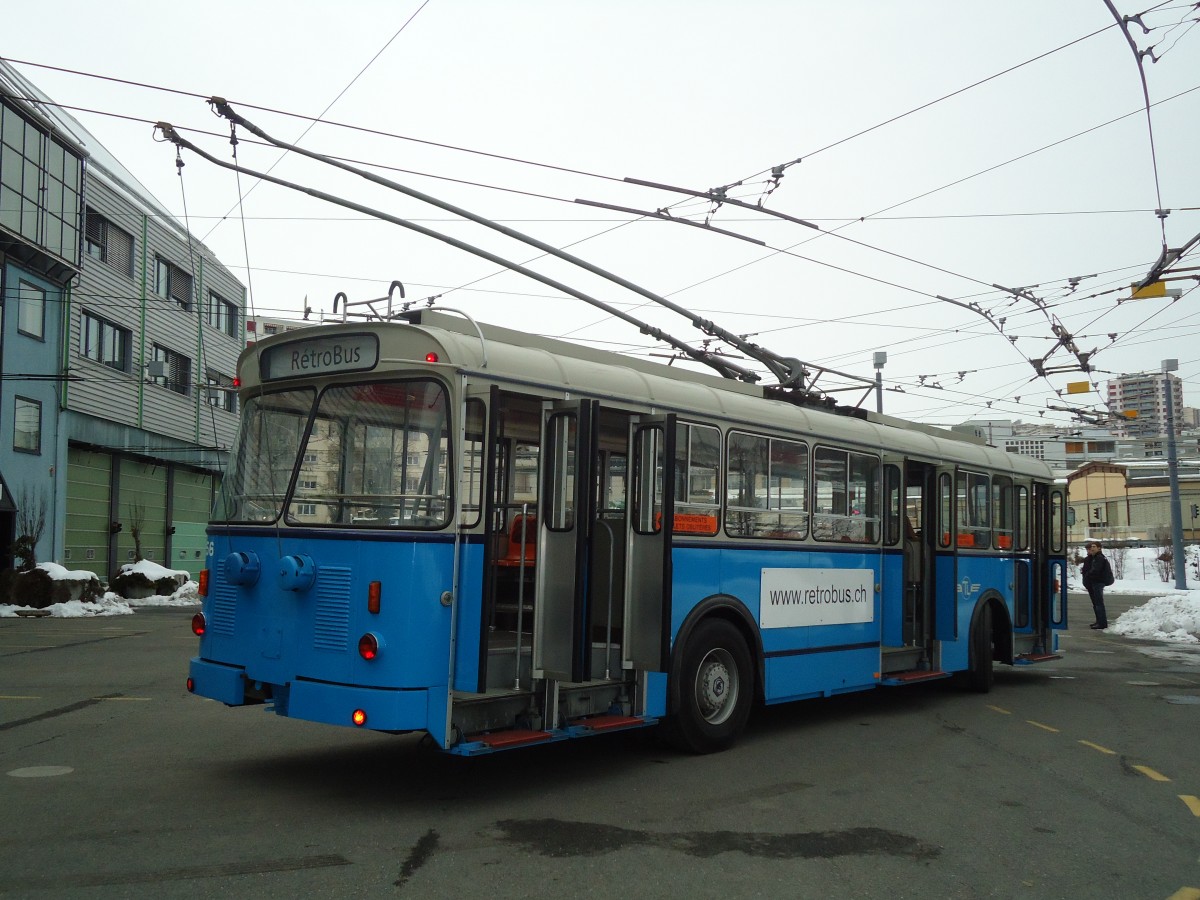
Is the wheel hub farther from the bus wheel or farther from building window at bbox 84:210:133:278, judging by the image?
building window at bbox 84:210:133:278

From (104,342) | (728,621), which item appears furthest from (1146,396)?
(728,621)

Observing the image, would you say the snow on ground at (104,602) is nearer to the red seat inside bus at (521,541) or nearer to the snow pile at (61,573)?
the snow pile at (61,573)

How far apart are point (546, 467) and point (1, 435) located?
24.4 m

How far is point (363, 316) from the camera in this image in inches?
312

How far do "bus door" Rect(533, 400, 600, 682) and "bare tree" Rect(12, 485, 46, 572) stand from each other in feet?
75.3

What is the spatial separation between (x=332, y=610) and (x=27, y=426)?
82.9ft

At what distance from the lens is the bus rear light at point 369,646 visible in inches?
269

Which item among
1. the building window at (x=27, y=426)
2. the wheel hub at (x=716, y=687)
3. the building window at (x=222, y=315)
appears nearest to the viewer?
the wheel hub at (x=716, y=687)

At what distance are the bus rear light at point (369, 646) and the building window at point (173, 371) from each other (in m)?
31.5

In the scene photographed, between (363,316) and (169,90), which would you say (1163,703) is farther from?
(169,90)

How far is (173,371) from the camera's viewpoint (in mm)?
38625

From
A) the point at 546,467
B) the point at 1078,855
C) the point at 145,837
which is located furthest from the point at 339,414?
the point at 1078,855

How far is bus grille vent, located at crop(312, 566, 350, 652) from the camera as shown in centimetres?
705

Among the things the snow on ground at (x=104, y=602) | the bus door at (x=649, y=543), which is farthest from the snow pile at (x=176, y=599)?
the bus door at (x=649, y=543)
